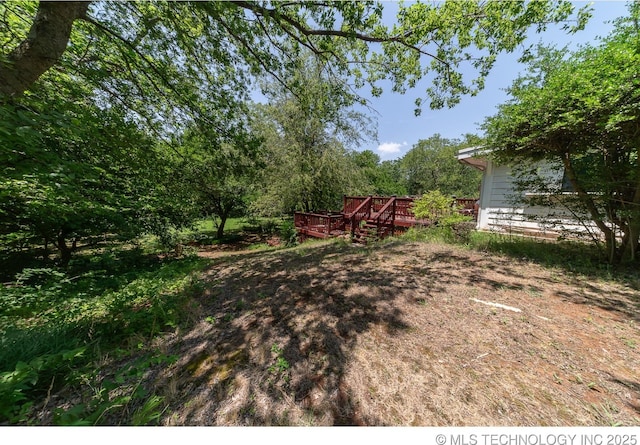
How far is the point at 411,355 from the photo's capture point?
1.89 metres

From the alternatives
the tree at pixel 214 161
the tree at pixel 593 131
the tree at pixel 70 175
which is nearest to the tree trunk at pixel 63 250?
the tree at pixel 70 175

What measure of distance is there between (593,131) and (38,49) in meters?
7.44

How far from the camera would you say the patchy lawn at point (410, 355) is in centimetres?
143

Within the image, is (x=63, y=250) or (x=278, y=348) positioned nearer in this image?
(x=278, y=348)

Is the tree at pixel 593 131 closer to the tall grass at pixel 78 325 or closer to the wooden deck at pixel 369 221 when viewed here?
the wooden deck at pixel 369 221

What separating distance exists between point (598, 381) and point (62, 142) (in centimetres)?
683

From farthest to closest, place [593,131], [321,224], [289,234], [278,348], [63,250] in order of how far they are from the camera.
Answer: [289,234] < [321,224] < [63,250] < [593,131] < [278,348]

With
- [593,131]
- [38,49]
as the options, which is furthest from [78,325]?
[593,131]

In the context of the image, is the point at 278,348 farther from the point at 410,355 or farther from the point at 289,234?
the point at 289,234

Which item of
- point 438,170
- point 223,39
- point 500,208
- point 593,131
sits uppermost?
point 438,170

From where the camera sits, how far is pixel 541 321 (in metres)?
2.30

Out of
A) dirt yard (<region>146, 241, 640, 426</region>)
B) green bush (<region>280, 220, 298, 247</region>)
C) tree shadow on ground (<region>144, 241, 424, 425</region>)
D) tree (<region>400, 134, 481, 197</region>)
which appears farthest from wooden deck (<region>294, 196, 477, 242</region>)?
tree (<region>400, 134, 481, 197</region>)

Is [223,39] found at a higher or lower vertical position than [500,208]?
higher

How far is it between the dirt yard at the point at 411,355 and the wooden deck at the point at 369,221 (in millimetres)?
4942
